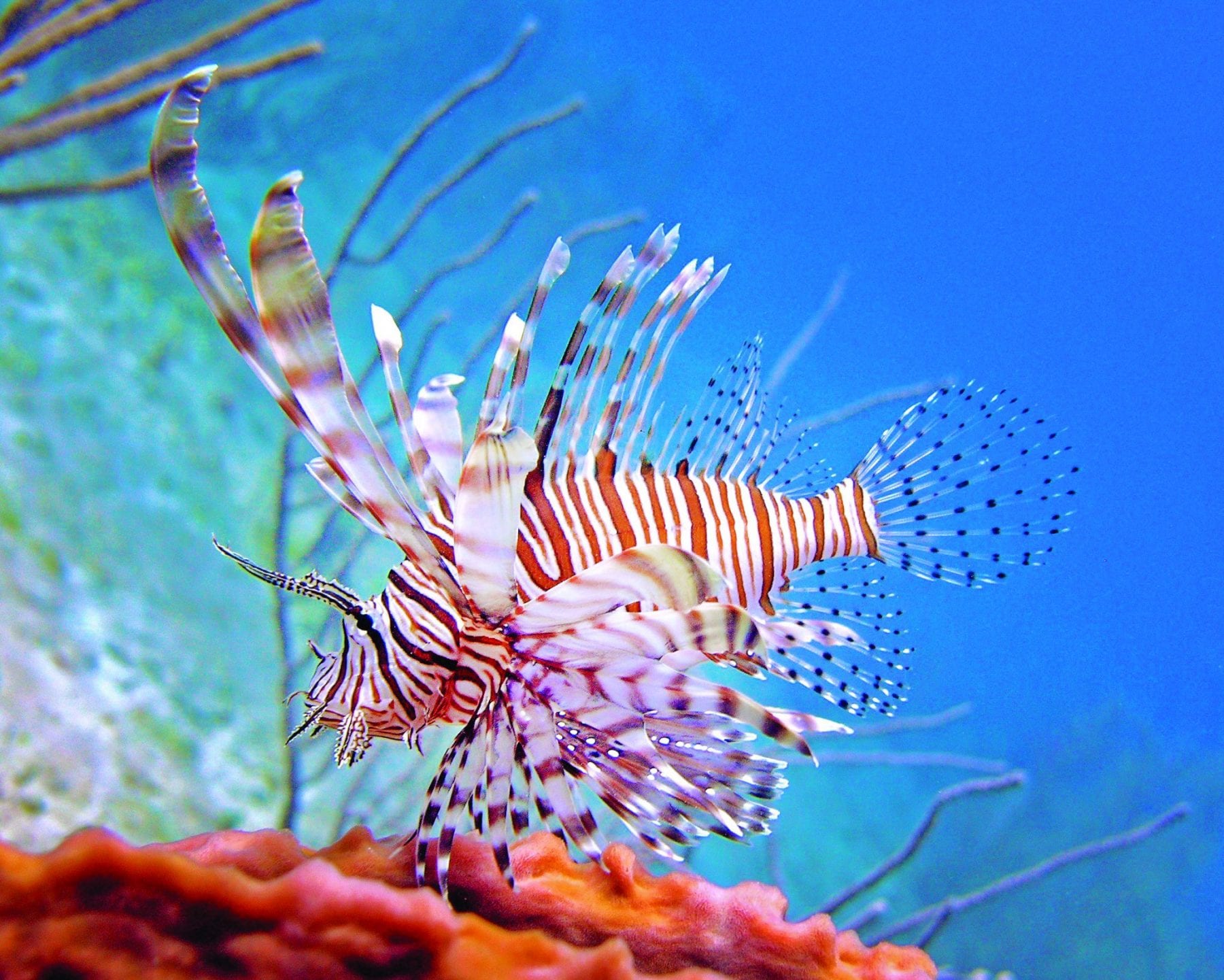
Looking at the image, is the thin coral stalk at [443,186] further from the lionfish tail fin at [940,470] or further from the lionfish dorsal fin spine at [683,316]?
the lionfish tail fin at [940,470]

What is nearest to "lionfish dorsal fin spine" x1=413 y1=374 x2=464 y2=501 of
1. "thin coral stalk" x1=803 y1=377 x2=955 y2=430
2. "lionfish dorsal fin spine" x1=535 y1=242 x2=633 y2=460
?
"lionfish dorsal fin spine" x1=535 y1=242 x2=633 y2=460

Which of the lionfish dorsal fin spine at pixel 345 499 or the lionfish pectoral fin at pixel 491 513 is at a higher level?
the lionfish dorsal fin spine at pixel 345 499

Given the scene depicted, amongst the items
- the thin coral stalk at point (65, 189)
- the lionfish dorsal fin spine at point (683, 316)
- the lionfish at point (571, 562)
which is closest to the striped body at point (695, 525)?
the lionfish at point (571, 562)

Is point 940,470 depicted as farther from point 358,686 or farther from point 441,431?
point 358,686

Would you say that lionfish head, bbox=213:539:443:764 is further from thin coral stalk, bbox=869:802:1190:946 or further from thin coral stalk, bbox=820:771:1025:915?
thin coral stalk, bbox=820:771:1025:915

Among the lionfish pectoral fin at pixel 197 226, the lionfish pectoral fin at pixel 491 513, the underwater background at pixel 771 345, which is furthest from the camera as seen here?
the underwater background at pixel 771 345

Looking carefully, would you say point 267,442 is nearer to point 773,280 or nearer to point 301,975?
point 301,975

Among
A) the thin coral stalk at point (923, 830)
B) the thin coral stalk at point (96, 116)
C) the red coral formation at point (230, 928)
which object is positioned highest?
the thin coral stalk at point (96, 116)
